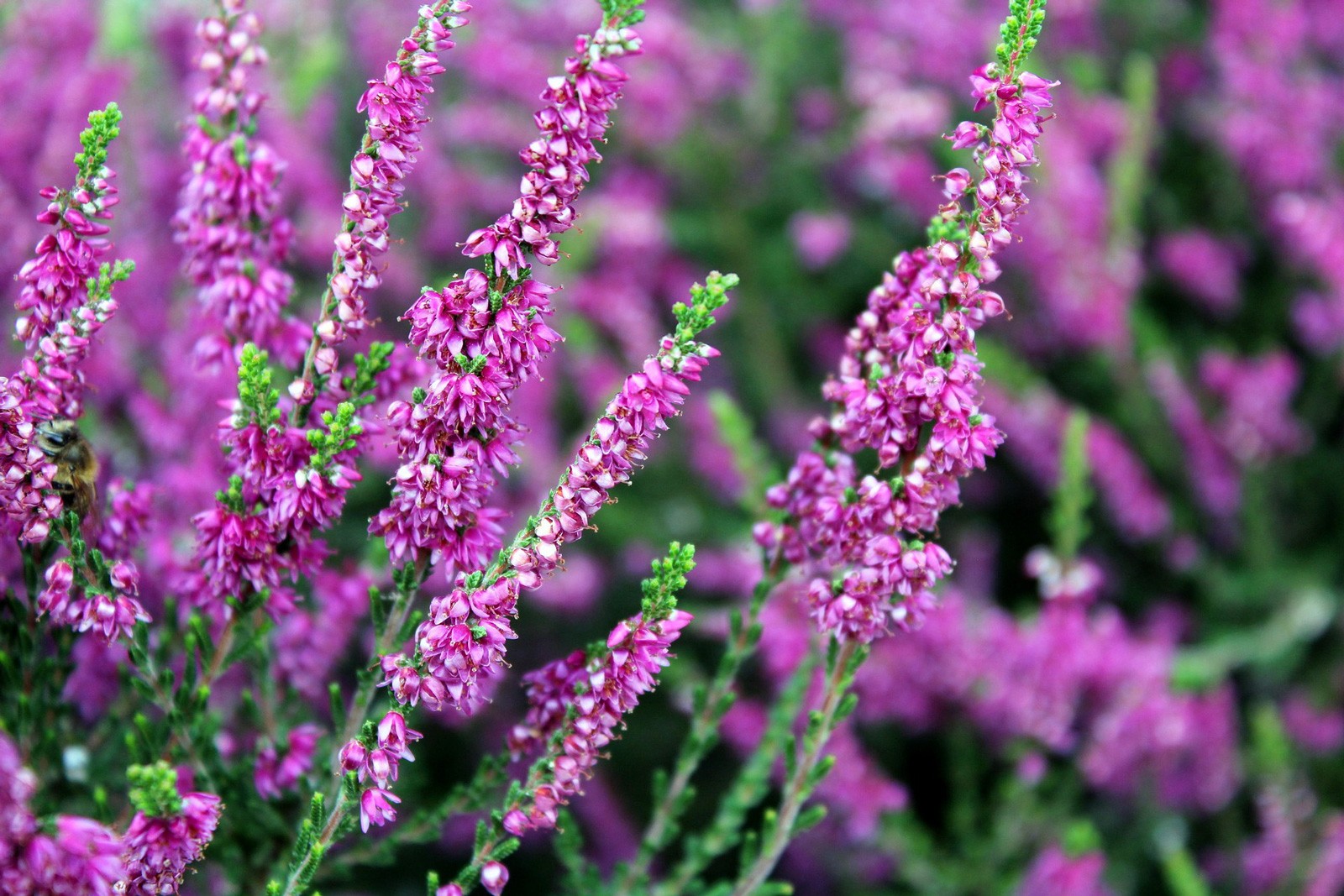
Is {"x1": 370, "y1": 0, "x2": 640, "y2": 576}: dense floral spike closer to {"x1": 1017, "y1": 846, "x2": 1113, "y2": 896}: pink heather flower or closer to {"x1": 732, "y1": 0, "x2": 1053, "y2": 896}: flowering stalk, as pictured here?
{"x1": 732, "y1": 0, "x2": 1053, "y2": 896}: flowering stalk

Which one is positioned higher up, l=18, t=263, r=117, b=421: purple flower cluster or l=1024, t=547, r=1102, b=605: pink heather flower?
l=1024, t=547, r=1102, b=605: pink heather flower

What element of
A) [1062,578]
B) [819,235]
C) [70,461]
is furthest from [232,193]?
[819,235]

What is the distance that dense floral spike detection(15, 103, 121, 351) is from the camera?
4.27ft

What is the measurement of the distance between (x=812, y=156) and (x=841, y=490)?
2331 mm

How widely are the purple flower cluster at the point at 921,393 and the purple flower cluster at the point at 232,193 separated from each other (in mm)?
743

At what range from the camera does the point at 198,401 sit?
2.07m

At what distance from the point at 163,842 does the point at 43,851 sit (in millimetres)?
185

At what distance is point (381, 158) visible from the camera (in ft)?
4.21

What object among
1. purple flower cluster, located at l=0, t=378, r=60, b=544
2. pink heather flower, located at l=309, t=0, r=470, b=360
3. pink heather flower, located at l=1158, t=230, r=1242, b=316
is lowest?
purple flower cluster, located at l=0, t=378, r=60, b=544

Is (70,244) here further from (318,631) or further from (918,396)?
(918,396)

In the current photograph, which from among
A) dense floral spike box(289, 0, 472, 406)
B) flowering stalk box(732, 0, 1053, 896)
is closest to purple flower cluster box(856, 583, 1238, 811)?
flowering stalk box(732, 0, 1053, 896)

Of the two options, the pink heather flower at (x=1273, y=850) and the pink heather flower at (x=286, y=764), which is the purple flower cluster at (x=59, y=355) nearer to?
the pink heather flower at (x=286, y=764)

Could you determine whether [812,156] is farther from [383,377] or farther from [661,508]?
[383,377]

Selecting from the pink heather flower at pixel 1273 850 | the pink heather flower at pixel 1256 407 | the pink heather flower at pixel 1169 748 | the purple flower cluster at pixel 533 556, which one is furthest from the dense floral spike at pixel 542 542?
the pink heather flower at pixel 1256 407
